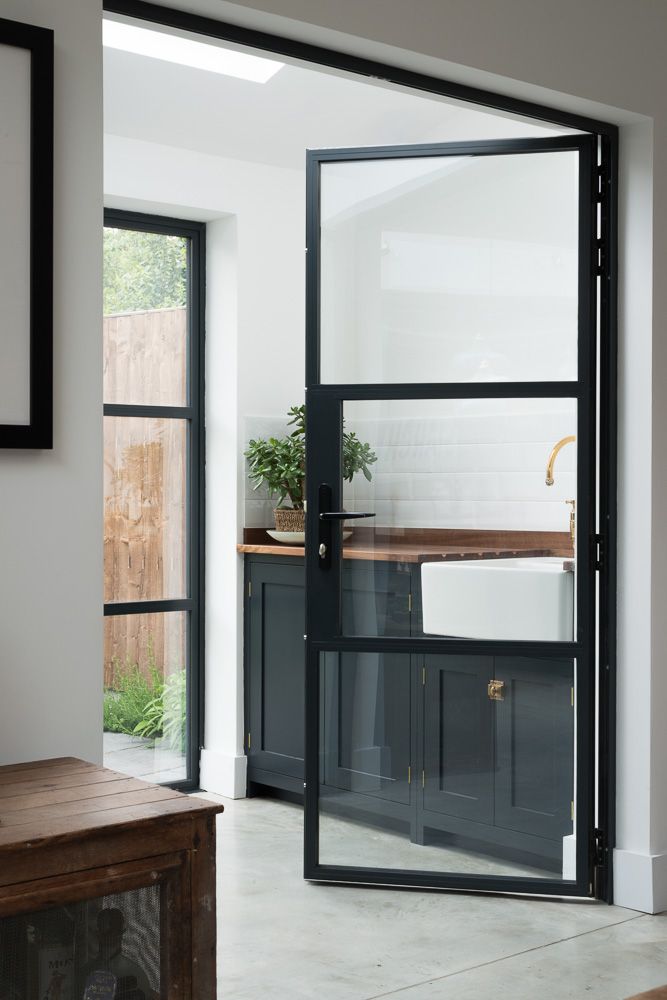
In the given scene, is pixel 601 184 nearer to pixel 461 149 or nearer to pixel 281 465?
pixel 461 149

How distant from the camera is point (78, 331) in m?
2.35

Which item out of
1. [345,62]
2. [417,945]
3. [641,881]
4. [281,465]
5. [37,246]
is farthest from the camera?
[281,465]

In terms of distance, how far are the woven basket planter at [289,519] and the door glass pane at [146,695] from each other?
588 mm

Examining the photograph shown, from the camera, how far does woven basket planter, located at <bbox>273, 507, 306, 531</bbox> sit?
15.6ft

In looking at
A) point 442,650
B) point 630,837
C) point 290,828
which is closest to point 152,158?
point 442,650

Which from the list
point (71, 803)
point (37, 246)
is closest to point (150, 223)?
point (37, 246)

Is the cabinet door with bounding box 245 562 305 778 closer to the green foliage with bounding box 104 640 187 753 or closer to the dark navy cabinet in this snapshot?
the green foliage with bounding box 104 640 187 753

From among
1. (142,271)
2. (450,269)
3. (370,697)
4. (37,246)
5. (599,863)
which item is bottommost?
(599,863)

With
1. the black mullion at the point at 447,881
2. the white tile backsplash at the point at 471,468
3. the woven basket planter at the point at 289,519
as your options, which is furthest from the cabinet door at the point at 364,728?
the woven basket planter at the point at 289,519

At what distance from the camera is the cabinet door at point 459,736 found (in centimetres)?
365

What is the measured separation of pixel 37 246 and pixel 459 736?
2.11 metres

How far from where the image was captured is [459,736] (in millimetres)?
3672

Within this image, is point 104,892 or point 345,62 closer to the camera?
point 104,892

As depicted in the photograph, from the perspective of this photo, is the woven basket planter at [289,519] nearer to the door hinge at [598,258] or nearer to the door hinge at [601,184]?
the door hinge at [598,258]
